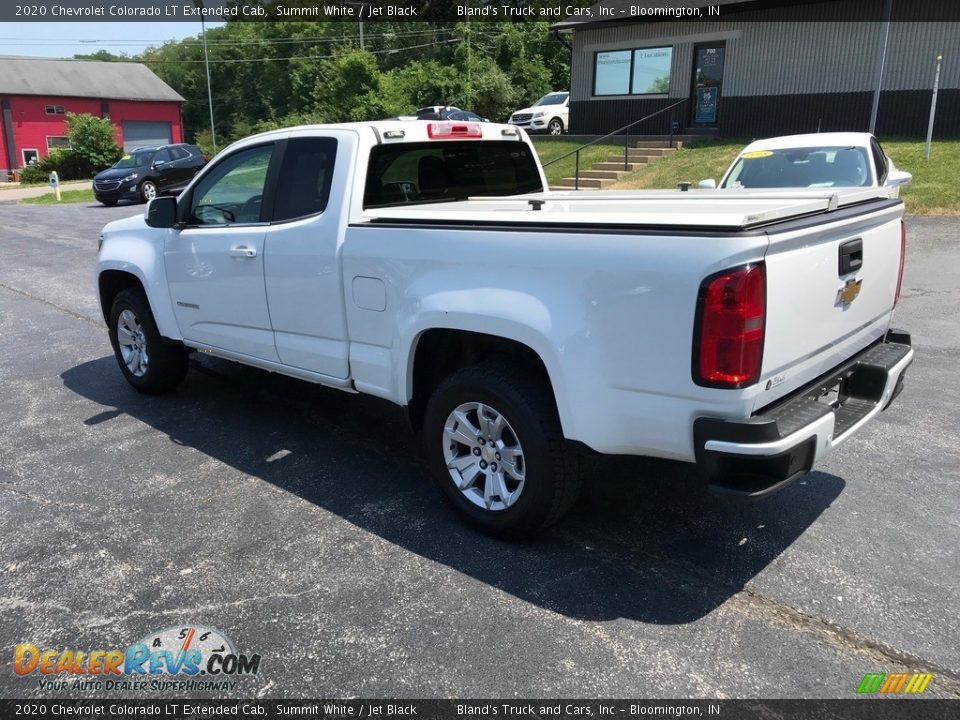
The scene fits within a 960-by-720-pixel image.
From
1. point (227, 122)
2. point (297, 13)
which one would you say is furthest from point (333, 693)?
point (227, 122)

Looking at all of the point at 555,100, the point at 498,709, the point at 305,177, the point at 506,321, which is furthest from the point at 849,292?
the point at 555,100

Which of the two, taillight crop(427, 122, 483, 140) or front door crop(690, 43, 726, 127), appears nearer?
taillight crop(427, 122, 483, 140)

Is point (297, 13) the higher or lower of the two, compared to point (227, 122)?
higher

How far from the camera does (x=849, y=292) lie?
337cm

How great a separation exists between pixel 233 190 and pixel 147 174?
20.3 metres

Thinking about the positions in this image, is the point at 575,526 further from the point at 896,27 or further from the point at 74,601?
the point at 896,27

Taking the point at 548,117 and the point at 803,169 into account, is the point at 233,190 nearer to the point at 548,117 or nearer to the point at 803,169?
the point at 803,169

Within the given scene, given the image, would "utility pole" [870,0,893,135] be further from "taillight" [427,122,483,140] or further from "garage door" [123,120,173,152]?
"garage door" [123,120,173,152]

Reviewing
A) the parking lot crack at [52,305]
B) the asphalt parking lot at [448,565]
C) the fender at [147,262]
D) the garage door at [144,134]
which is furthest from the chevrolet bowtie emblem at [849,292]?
the garage door at [144,134]

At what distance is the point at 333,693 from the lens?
2.73 m

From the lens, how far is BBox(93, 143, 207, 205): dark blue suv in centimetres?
2248

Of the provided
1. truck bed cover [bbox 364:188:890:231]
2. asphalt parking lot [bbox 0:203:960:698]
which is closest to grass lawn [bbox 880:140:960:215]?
asphalt parking lot [bbox 0:203:960:698]

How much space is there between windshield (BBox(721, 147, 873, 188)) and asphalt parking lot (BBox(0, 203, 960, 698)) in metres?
3.70

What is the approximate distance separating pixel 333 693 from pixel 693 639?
54.3 inches
